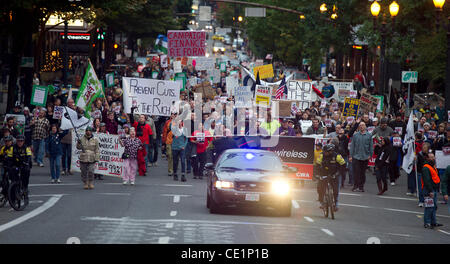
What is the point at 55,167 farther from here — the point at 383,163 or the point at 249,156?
the point at 383,163

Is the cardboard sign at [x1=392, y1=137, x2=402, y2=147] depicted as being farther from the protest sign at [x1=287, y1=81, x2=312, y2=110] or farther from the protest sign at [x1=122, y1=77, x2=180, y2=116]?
the protest sign at [x1=287, y1=81, x2=312, y2=110]

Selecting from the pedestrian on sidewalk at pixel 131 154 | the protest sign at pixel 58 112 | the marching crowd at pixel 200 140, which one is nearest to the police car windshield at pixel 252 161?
the marching crowd at pixel 200 140

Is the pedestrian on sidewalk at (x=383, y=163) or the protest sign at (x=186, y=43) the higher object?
the protest sign at (x=186, y=43)

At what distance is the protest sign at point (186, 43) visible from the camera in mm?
43031

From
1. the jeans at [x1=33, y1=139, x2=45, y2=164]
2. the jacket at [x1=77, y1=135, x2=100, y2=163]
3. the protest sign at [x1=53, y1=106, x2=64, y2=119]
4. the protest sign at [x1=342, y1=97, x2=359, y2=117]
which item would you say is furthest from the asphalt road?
the protest sign at [x1=342, y1=97, x2=359, y2=117]

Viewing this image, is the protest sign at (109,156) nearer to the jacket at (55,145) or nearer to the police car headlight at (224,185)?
the jacket at (55,145)

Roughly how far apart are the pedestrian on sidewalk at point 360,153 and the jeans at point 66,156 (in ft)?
27.1

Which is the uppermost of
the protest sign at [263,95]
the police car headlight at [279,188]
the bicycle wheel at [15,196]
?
the protest sign at [263,95]

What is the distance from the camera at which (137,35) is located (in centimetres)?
8312

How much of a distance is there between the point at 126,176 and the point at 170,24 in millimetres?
58035

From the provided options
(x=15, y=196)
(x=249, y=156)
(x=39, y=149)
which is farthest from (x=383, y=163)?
(x=15, y=196)
